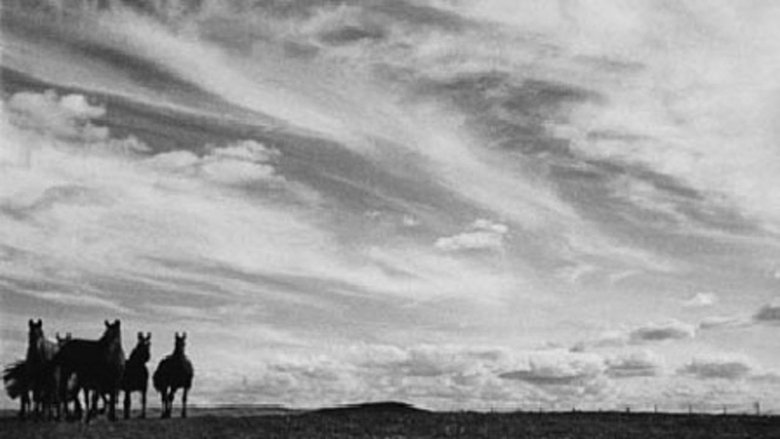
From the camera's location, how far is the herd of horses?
49.2 metres

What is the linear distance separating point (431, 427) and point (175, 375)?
823 inches

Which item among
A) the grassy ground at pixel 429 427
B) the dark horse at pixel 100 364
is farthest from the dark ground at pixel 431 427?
the dark horse at pixel 100 364

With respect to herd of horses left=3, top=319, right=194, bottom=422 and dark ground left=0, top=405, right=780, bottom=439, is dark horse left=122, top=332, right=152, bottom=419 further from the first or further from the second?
dark ground left=0, top=405, right=780, bottom=439

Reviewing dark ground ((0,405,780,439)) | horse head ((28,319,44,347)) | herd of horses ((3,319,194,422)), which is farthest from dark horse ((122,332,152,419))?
dark ground ((0,405,780,439))

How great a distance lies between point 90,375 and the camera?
161 feet

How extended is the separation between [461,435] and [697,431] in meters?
11.7

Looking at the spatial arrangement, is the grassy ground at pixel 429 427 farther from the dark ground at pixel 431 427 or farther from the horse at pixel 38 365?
the horse at pixel 38 365

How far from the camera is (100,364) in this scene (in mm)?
48969

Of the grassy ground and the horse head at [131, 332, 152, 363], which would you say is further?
the horse head at [131, 332, 152, 363]

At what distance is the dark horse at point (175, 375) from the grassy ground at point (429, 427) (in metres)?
11.3

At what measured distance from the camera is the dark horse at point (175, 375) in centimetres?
5728

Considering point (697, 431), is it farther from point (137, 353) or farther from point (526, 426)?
point (137, 353)

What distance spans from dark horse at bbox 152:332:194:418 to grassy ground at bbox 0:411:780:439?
1131 centimetres

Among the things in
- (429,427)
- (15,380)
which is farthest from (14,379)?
(429,427)
